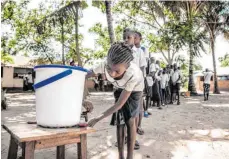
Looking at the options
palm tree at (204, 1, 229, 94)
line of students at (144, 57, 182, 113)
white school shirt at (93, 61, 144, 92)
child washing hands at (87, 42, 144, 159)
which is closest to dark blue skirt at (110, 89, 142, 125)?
child washing hands at (87, 42, 144, 159)

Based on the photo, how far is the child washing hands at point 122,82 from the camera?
2.30 meters

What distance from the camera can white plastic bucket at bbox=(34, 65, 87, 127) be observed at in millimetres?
2023

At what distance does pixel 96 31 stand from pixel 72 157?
75.1 ft

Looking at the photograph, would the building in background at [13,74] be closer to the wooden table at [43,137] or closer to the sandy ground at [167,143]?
the sandy ground at [167,143]

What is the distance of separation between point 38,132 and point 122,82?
930 mm

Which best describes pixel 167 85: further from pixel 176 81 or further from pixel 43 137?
pixel 43 137

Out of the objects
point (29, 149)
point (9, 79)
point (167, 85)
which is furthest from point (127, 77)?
point (9, 79)

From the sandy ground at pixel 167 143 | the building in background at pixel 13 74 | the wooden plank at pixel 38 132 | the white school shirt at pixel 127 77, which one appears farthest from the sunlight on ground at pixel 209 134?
the building in background at pixel 13 74

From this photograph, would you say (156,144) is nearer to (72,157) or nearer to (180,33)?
(72,157)

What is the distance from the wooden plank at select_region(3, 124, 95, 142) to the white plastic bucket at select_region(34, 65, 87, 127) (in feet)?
0.26

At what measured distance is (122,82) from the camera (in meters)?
2.52

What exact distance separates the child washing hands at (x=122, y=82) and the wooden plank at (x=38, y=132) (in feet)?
0.69

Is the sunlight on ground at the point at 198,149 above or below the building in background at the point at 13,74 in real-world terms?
below

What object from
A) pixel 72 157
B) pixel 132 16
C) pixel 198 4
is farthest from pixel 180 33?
pixel 72 157
